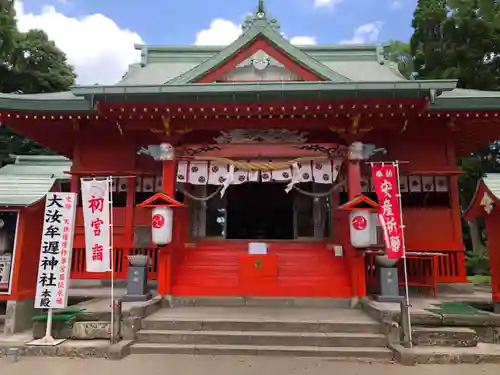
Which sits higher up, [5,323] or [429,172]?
[429,172]

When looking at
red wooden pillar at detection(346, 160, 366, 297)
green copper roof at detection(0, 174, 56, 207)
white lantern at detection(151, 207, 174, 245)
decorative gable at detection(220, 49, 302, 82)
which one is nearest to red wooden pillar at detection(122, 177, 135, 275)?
white lantern at detection(151, 207, 174, 245)

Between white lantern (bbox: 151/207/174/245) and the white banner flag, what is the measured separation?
1327mm

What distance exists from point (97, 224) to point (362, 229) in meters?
5.04

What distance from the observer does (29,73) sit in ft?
70.3

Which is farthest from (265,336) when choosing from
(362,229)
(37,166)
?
(37,166)

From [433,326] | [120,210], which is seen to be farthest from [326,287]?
[120,210]

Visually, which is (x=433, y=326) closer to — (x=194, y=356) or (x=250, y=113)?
(x=194, y=356)

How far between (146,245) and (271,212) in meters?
7.18

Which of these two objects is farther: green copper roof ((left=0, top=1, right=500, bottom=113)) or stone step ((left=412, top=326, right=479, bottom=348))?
green copper roof ((left=0, top=1, right=500, bottom=113))

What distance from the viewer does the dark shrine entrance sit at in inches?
579

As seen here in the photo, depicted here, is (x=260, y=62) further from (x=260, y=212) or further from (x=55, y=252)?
(x=260, y=212)

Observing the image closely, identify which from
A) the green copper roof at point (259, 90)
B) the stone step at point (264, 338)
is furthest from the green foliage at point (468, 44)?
the stone step at point (264, 338)

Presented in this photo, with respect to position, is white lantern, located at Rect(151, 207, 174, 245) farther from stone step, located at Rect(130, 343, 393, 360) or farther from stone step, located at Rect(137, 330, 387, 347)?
stone step, located at Rect(130, 343, 393, 360)

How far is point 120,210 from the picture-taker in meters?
10.1
